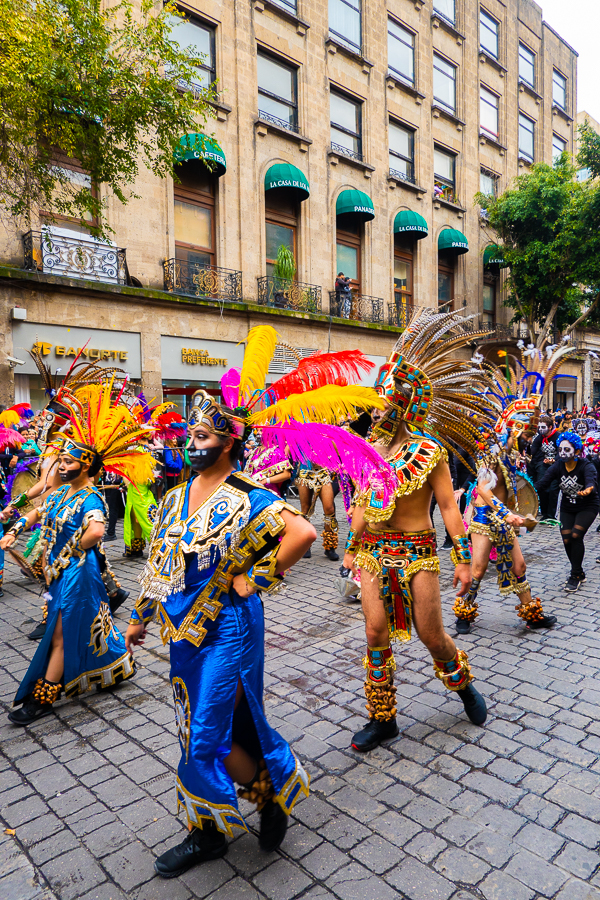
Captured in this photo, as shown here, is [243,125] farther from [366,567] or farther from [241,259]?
[366,567]

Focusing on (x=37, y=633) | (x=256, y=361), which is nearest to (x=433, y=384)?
(x=256, y=361)

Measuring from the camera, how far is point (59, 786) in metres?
3.22

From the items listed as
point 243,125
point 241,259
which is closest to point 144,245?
point 241,259

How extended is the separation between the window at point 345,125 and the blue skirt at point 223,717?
2009cm

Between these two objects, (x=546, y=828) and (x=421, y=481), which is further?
(x=421, y=481)

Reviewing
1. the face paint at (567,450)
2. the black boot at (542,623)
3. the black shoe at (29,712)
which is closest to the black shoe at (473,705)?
the black boot at (542,623)

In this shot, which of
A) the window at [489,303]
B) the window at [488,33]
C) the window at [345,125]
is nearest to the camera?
the window at [345,125]

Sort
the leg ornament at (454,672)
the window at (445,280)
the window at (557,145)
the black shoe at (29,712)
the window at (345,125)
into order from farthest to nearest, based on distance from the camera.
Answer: the window at (557,145) → the window at (445,280) → the window at (345,125) → the black shoe at (29,712) → the leg ornament at (454,672)

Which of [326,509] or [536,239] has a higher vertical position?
[536,239]

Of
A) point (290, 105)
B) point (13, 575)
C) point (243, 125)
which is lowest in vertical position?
point (13, 575)

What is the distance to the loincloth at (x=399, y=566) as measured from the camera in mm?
3484

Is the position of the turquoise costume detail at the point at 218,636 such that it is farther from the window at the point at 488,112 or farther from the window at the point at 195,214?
the window at the point at 488,112

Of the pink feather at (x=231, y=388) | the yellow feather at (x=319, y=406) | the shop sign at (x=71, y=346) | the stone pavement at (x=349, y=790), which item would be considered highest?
the shop sign at (x=71, y=346)

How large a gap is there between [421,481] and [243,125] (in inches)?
641
